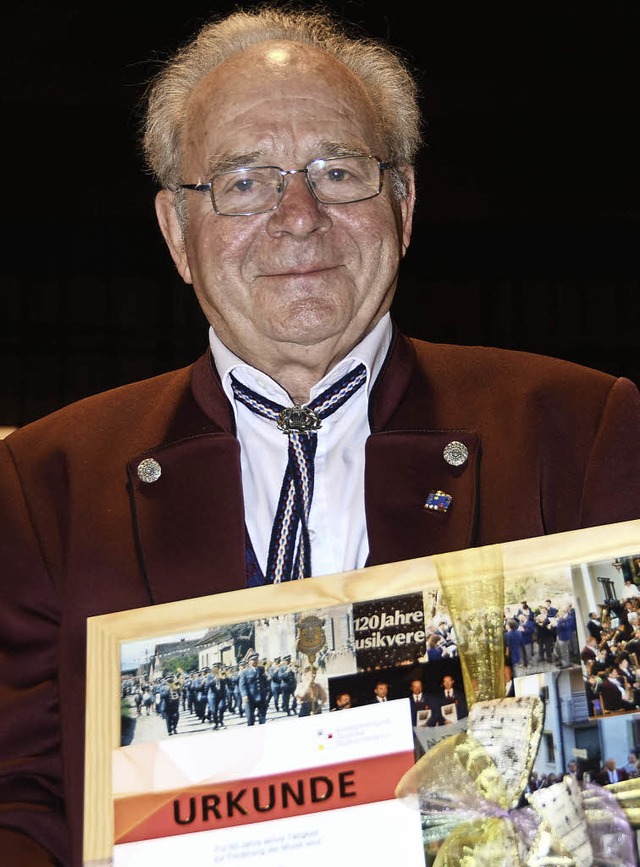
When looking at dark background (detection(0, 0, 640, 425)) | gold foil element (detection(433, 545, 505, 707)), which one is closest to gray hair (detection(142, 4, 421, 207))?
gold foil element (detection(433, 545, 505, 707))

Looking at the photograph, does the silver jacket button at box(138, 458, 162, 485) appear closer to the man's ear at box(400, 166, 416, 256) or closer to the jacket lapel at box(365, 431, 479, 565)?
the jacket lapel at box(365, 431, 479, 565)

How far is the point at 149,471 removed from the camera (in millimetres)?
1733

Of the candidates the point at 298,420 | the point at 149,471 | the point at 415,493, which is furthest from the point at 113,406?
the point at 415,493

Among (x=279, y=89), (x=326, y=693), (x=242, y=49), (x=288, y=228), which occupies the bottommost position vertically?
(x=326, y=693)

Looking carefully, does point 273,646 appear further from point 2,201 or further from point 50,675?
point 2,201

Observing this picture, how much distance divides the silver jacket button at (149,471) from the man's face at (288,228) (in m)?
0.21

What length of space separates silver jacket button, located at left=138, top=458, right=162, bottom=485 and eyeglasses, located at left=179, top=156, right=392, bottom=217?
37cm

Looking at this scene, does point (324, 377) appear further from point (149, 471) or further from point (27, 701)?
point (27, 701)

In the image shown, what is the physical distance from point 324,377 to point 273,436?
11cm

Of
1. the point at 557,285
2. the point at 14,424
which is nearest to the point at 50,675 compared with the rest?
the point at 14,424

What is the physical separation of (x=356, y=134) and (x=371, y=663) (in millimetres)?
918

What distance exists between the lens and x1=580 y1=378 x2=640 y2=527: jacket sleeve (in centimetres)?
155

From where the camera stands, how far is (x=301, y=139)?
5.91 ft

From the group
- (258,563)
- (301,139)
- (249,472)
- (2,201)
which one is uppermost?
(2,201)
